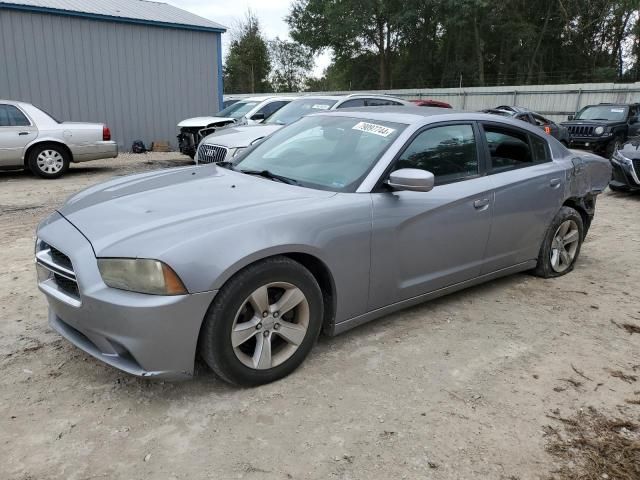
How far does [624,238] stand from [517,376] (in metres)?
4.36

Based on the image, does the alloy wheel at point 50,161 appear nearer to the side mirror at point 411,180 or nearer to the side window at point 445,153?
the side window at point 445,153

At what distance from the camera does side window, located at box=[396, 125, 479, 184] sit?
3674 millimetres

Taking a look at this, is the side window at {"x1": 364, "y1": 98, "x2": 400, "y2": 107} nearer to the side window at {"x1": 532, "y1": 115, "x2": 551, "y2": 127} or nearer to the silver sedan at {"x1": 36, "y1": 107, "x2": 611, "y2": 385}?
the silver sedan at {"x1": 36, "y1": 107, "x2": 611, "y2": 385}

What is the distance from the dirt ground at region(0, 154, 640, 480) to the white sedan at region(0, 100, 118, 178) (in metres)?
6.46

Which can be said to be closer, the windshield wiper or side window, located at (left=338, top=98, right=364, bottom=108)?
the windshield wiper

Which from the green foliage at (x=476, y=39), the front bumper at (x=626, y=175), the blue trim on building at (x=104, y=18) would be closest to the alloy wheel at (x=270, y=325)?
the front bumper at (x=626, y=175)

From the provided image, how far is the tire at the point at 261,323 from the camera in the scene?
2732 mm

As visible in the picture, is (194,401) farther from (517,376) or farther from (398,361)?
(517,376)

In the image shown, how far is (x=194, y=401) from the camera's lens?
→ 2873 mm

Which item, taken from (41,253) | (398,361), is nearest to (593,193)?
(398,361)

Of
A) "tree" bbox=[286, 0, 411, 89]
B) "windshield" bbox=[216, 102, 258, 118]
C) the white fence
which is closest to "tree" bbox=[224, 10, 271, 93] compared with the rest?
"tree" bbox=[286, 0, 411, 89]

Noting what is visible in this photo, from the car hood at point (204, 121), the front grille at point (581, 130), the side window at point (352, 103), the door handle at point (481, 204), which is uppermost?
the side window at point (352, 103)

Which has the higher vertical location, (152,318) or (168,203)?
(168,203)

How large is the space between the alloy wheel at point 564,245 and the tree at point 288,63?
46156 millimetres
